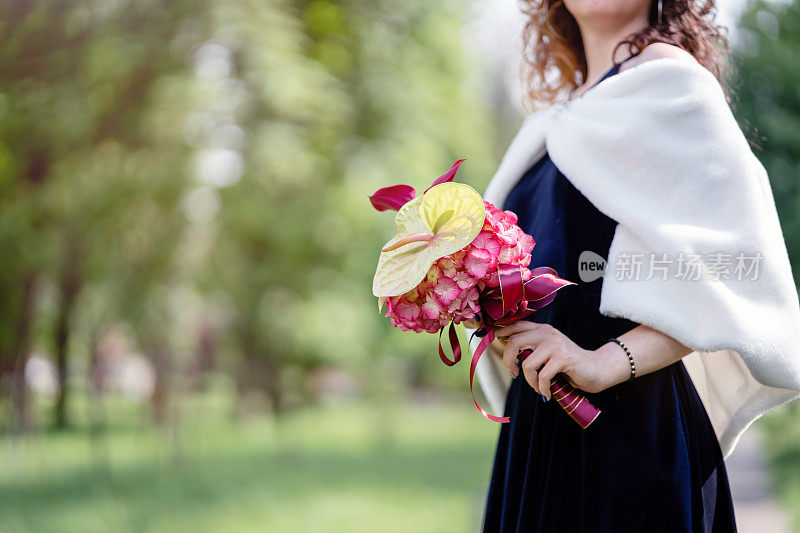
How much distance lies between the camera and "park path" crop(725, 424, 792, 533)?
5418 mm

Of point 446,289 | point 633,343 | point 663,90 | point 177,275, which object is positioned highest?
point 663,90

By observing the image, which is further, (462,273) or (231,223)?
(231,223)

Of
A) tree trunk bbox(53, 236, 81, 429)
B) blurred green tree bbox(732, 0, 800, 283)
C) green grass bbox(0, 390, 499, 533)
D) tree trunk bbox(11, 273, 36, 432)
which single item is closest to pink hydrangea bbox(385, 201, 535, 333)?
green grass bbox(0, 390, 499, 533)

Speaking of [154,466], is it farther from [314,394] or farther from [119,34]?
[314,394]

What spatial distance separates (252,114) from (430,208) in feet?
21.6

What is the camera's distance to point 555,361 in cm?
117

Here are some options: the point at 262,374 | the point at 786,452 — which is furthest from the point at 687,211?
the point at 262,374

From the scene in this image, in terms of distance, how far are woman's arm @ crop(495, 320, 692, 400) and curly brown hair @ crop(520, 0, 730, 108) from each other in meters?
0.60

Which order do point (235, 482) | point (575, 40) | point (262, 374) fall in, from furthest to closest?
point (262, 374) < point (235, 482) < point (575, 40)

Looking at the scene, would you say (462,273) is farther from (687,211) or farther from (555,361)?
(687,211)

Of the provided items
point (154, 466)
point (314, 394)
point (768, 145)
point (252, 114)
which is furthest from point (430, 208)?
point (314, 394)

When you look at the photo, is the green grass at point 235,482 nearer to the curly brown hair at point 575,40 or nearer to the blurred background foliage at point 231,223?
the blurred background foliage at point 231,223

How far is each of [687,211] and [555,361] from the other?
35 cm

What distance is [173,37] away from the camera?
232 inches
